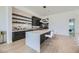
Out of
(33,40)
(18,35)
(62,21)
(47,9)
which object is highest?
(47,9)

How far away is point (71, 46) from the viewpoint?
4141 millimetres

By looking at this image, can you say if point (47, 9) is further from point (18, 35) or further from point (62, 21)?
point (18, 35)

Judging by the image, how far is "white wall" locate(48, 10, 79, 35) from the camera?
387 cm

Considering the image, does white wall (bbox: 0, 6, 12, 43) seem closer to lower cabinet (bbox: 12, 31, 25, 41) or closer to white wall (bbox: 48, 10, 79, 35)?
lower cabinet (bbox: 12, 31, 25, 41)

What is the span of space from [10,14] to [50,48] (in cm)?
201

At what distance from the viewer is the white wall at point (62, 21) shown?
3.87m

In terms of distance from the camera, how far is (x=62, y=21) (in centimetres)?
408

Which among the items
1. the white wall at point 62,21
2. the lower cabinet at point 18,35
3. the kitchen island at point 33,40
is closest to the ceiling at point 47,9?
the white wall at point 62,21

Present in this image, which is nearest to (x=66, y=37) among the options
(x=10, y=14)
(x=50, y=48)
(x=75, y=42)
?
(x=75, y=42)

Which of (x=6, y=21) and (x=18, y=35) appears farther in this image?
(x=6, y=21)

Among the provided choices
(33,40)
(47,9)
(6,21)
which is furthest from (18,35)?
(47,9)

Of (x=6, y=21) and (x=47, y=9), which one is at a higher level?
(x=47, y=9)

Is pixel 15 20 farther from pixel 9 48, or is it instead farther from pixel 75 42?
pixel 75 42

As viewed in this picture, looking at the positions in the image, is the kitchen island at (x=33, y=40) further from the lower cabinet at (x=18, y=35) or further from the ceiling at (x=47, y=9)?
the ceiling at (x=47, y=9)
